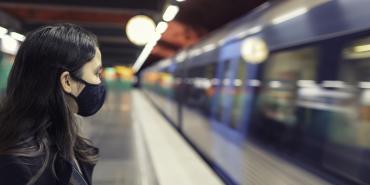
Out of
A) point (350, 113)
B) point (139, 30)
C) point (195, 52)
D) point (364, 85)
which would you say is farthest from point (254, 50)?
point (139, 30)

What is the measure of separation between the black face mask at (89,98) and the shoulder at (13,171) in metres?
0.32

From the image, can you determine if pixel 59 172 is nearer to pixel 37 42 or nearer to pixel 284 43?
pixel 37 42

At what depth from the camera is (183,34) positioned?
27953 mm

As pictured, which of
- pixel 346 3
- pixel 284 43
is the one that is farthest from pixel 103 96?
pixel 284 43

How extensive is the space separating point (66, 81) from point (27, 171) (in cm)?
32

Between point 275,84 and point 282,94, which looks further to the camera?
point 275,84

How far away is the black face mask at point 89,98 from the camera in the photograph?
173 centimetres

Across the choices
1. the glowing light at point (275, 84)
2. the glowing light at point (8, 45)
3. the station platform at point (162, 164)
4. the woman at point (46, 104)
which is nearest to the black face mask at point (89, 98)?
the woman at point (46, 104)

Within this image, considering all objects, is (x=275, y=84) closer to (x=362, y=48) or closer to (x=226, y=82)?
(x=362, y=48)

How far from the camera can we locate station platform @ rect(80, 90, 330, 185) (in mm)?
5320

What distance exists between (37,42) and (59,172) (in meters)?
0.41

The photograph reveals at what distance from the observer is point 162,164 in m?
8.38

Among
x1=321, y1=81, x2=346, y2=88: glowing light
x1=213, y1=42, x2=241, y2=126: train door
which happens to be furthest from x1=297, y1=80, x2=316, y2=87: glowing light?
x1=213, y1=42, x2=241, y2=126: train door

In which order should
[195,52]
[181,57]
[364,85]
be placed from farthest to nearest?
[181,57], [195,52], [364,85]
